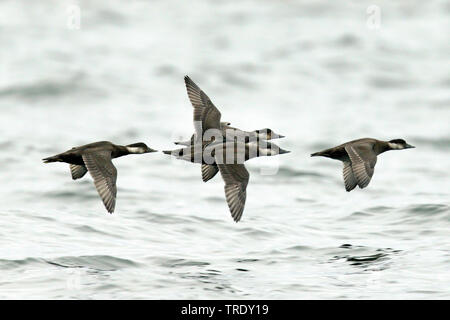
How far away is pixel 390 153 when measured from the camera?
23688 millimetres

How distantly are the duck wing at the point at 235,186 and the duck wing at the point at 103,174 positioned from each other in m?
1.28

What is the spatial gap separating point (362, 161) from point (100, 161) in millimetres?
3157

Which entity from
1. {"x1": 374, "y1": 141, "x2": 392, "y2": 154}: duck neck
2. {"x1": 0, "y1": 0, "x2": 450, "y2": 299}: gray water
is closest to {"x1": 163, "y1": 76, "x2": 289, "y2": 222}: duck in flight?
{"x1": 0, "y1": 0, "x2": 450, "y2": 299}: gray water

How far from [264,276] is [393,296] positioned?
1.62 metres

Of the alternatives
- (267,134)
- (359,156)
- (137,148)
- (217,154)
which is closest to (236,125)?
(267,134)

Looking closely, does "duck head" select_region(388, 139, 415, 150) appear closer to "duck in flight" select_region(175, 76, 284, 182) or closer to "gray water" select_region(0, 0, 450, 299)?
"gray water" select_region(0, 0, 450, 299)

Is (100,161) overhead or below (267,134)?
below

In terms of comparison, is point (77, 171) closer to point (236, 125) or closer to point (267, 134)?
point (267, 134)

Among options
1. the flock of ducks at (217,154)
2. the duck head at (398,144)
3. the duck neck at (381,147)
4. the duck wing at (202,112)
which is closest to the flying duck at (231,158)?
the flock of ducks at (217,154)

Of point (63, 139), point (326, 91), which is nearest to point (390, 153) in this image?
point (326, 91)

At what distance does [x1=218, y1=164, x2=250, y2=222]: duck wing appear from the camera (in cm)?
1224

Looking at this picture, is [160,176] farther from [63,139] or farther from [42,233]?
[42,233]

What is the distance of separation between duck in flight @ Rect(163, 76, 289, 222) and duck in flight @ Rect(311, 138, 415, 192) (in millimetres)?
792

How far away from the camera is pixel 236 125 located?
24.0 metres
